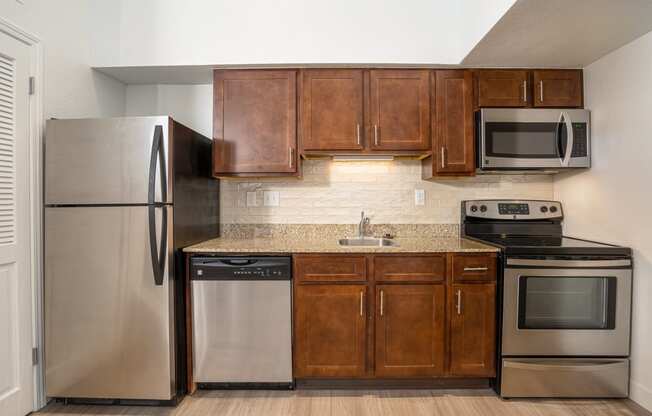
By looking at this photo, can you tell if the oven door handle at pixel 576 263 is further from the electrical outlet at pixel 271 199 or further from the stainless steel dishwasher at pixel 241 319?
the electrical outlet at pixel 271 199

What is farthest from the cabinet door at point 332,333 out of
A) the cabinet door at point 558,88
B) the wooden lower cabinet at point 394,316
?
the cabinet door at point 558,88

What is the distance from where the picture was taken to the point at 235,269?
7.34ft

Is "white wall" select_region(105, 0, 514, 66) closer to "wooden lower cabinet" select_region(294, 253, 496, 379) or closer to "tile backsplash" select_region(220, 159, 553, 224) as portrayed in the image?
"tile backsplash" select_region(220, 159, 553, 224)

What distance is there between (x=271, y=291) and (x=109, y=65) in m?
1.96

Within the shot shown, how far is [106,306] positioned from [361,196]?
1.89 meters

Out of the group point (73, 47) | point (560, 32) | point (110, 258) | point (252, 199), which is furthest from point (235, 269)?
point (560, 32)

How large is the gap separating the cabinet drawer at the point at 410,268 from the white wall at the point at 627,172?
3.71 ft

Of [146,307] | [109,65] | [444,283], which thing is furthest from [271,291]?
[109,65]

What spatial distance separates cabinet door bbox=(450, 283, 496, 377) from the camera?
2262 millimetres

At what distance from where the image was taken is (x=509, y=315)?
7.22 ft

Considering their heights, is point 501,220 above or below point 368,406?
above

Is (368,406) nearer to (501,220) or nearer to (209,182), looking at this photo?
(501,220)

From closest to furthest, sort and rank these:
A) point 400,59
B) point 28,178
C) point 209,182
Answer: point 28,178 → point 400,59 → point 209,182

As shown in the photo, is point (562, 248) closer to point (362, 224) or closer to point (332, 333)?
point (362, 224)
